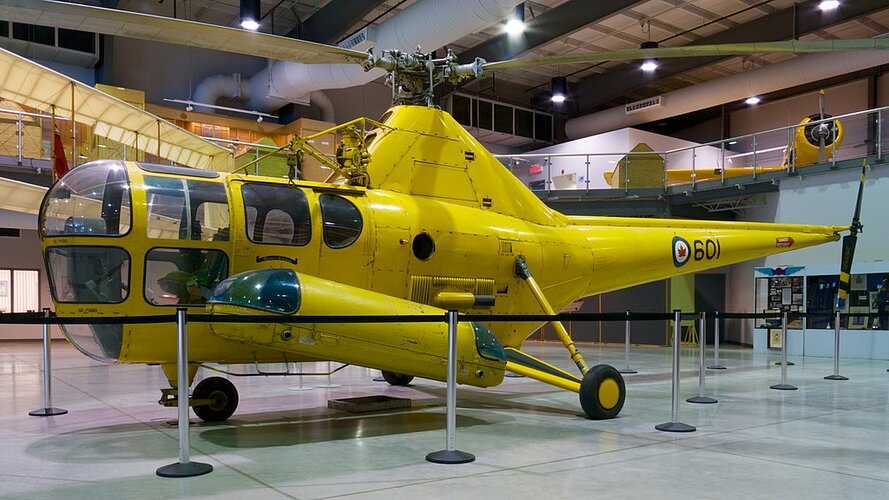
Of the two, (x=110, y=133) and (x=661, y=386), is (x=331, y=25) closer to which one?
(x=110, y=133)

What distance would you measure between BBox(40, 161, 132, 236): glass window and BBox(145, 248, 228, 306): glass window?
16.4 inches

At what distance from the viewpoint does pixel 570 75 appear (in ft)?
88.7

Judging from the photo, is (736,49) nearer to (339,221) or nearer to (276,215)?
(339,221)

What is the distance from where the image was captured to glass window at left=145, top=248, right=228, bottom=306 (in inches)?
238

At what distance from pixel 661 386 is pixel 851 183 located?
872 centimetres

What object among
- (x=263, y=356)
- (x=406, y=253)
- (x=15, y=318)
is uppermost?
(x=406, y=253)

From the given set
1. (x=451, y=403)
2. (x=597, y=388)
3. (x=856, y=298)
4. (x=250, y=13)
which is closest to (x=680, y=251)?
(x=597, y=388)

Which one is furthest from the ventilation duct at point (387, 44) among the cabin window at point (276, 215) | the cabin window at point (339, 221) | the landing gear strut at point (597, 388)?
the landing gear strut at point (597, 388)

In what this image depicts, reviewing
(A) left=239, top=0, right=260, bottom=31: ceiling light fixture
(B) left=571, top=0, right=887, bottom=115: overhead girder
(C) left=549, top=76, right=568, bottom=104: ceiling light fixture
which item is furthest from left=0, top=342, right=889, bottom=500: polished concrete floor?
(C) left=549, top=76, right=568, bottom=104: ceiling light fixture

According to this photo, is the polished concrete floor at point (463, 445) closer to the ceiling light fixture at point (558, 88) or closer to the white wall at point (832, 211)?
the white wall at point (832, 211)

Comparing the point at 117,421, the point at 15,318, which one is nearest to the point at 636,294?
the point at 117,421

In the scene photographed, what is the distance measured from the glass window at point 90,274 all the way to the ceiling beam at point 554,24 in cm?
1519

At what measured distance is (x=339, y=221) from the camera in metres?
6.93

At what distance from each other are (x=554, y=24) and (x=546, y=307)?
536 inches
